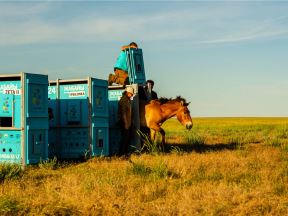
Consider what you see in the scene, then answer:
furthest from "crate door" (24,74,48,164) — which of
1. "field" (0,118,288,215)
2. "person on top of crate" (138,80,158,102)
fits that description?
"person on top of crate" (138,80,158,102)

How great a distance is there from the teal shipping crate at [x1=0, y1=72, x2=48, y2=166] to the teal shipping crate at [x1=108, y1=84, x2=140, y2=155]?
11.0 ft

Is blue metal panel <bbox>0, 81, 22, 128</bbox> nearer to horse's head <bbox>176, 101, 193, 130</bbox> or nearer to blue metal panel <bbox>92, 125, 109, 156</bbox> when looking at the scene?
blue metal panel <bbox>92, 125, 109, 156</bbox>

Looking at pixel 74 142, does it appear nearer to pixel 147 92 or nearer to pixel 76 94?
pixel 76 94

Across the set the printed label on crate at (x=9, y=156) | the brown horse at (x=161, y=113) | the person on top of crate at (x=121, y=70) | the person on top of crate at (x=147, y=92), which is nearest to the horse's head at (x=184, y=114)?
the brown horse at (x=161, y=113)

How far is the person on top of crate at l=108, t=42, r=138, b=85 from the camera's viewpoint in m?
17.0

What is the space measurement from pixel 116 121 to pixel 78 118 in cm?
198

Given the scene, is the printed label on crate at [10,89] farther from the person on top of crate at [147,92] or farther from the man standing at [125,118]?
the person on top of crate at [147,92]

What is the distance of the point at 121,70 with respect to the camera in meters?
17.1

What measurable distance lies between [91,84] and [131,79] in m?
2.80

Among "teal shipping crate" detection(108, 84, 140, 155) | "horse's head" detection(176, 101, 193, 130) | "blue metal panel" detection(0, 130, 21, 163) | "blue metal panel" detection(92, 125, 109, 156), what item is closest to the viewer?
"blue metal panel" detection(0, 130, 21, 163)

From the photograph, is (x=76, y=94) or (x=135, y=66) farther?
(x=135, y=66)

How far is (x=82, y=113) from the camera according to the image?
1443 centimetres

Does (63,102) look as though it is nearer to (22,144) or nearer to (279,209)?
(22,144)

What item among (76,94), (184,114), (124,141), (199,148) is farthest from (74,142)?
(199,148)
